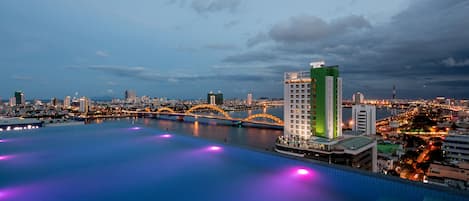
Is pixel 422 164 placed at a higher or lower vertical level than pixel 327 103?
lower

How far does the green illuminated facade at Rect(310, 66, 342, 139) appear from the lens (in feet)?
36.0

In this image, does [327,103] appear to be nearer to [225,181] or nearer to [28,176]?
[225,181]

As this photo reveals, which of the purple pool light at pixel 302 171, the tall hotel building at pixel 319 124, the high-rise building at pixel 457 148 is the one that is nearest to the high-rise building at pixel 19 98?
the tall hotel building at pixel 319 124

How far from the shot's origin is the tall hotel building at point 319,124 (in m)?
9.39

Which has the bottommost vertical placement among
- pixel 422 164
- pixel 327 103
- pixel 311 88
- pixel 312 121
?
pixel 422 164

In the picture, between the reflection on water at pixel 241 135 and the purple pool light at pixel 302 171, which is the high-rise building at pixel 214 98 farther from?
the purple pool light at pixel 302 171

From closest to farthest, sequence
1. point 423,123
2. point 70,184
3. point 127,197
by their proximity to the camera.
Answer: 1. point 127,197
2. point 70,184
3. point 423,123

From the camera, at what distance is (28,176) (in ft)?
8.75

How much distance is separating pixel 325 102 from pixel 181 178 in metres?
9.98

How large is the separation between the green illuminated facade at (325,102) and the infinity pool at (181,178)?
8481mm

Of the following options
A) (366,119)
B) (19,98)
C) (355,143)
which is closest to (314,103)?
(355,143)

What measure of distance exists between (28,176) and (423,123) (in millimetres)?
24264

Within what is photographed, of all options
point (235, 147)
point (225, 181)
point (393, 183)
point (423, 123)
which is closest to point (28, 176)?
point (225, 181)

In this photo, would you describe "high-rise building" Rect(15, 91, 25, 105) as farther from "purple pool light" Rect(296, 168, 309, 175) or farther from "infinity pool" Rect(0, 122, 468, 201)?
"purple pool light" Rect(296, 168, 309, 175)
